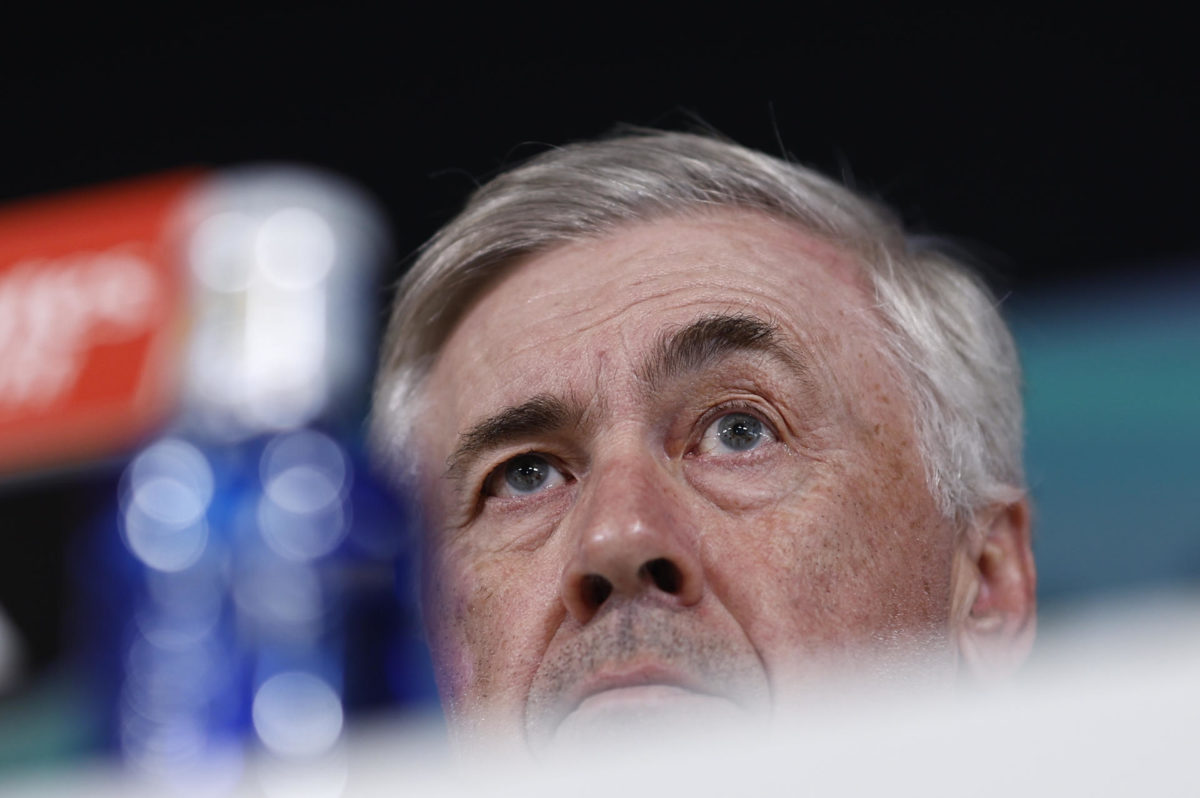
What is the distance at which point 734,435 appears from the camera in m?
1.40

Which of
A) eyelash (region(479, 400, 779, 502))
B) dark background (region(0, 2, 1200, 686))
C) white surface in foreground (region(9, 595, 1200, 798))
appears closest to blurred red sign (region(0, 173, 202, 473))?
dark background (region(0, 2, 1200, 686))

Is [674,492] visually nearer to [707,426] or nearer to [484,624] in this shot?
[707,426]

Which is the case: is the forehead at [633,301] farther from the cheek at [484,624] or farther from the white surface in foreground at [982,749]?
the white surface in foreground at [982,749]

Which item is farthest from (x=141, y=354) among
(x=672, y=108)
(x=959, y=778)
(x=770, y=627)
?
(x=959, y=778)

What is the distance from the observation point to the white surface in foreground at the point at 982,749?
0.36 metres

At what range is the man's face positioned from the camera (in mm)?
1175

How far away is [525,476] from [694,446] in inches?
8.6

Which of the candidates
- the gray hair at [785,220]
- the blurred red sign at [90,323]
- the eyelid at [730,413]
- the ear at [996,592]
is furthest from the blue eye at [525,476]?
the blurred red sign at [90,323]

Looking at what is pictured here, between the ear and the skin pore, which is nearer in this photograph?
the skin pore

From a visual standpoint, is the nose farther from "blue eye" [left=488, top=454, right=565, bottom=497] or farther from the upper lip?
"blue eye" [left=488, top=454, right=565, bottom=497]

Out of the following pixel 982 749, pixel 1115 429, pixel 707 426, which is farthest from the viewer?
pixel 1115 429

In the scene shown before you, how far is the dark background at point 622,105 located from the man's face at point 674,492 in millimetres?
1017

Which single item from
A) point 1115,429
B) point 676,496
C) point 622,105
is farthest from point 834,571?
point 622,105

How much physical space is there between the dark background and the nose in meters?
1.36
